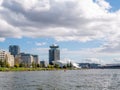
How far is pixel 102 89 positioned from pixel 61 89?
8.85m

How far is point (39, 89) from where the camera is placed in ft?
239

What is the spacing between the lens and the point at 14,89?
73812 mm

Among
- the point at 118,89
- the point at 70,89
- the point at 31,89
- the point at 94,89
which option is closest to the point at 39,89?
the point at 31,89

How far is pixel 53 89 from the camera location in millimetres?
72312

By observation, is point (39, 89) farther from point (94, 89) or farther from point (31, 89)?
point (94, 89)

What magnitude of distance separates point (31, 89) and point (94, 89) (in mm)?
13864

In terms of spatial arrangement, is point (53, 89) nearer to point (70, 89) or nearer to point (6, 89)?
point (70, 89)

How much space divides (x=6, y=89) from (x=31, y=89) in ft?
18.5

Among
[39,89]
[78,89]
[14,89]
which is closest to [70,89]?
[78,89]

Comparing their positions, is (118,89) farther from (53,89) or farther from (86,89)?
(53,89)

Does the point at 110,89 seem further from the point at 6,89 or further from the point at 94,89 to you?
the point at 6,89

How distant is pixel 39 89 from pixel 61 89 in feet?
15.9

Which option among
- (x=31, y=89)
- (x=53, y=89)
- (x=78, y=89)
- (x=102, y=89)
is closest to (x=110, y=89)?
(x=102, y=89)

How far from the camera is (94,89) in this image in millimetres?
72250
